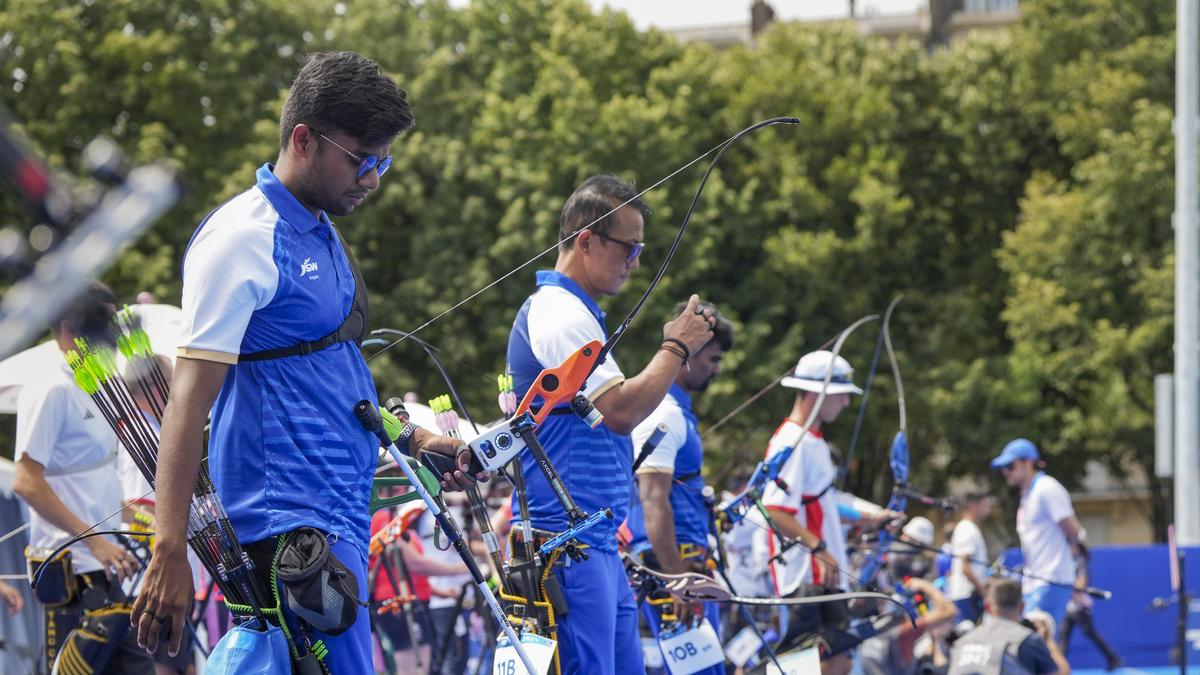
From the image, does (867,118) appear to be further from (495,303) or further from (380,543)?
(380,543)

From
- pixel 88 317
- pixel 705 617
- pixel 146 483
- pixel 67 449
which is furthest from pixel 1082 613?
pixel 88 317

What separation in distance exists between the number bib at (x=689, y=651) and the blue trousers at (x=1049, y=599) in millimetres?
6593

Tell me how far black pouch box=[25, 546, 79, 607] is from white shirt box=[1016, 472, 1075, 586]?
8.24m

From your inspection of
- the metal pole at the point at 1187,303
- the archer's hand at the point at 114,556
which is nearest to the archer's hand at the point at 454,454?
the archer's hand at the point at 114,556

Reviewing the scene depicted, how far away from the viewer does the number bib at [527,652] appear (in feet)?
14.9

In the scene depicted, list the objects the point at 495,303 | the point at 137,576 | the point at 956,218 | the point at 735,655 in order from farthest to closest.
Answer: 1. the point at 956,218
2. the point at 495,303
3. the point at 735,655
4. the point at 137,576

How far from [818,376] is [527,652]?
4.35 m

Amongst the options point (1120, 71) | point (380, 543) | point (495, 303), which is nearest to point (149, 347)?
point (380, 543)

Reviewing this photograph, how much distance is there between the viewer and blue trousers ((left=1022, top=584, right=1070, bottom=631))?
488 inches

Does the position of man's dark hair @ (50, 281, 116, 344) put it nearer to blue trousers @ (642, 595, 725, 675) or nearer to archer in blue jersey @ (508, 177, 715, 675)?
archer in blue jersey @ (508, 177, 715, 675)

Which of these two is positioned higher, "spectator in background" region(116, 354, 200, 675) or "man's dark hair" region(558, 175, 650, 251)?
"man's dark hair" region(558, 175, 650, 251)

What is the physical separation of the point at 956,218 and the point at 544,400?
27572 millimetres

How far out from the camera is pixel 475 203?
2606 cm

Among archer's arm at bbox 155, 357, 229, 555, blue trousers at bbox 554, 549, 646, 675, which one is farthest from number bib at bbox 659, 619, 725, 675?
archer's arm at bbox 155, 357, 229, 555
